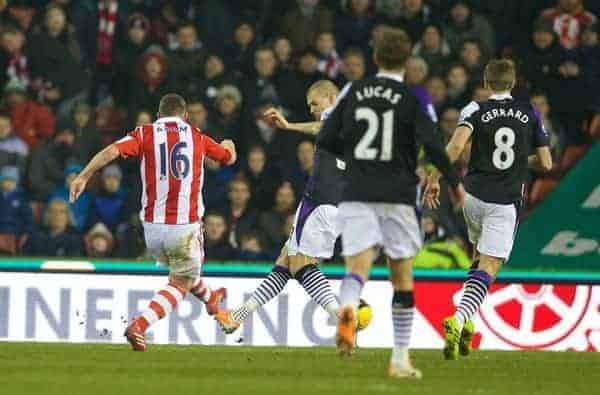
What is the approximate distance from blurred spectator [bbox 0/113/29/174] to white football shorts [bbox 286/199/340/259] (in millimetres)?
6556

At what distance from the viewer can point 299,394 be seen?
10.8 metres

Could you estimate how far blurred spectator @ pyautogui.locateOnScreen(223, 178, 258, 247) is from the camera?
19766mm

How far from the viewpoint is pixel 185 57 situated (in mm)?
21688

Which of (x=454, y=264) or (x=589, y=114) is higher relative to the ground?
(x=589, y=114)

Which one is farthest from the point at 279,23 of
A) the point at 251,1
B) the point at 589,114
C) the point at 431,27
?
the point at 589,114

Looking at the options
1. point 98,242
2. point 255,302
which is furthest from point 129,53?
point 255,302

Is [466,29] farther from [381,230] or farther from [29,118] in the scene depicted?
[381,230]

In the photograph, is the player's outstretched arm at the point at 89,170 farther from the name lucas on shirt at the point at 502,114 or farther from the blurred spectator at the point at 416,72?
the blurred spectator at the point at 416,72

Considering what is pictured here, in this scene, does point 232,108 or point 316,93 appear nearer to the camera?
point 316,93

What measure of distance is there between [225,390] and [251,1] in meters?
12.4

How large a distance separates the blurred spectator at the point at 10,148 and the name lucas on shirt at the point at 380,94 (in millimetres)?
9776

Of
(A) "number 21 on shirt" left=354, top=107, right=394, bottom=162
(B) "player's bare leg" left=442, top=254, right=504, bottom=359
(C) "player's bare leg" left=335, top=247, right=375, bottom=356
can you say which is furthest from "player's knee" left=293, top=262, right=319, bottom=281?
(A) "number 21 on shirt" left=354, top=107, right=394, bottom=162

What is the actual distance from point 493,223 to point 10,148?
839 cm

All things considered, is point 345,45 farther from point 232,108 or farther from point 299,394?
point 299,394
